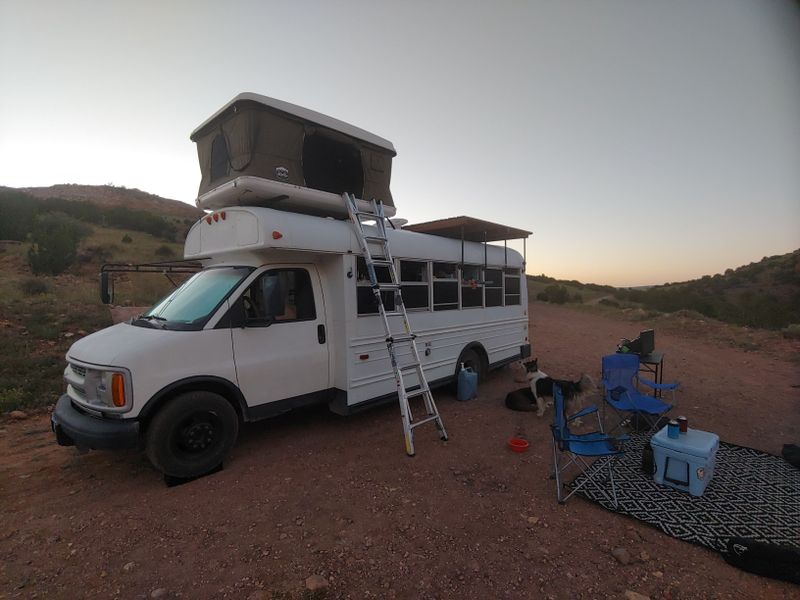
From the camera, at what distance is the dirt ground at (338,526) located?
2.62 metres

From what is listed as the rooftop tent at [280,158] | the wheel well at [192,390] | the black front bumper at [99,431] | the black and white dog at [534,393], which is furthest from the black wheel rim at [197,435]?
the black and white dog at [534,393]

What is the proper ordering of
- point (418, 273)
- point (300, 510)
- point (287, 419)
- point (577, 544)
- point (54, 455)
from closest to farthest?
point (577, 544) < point (300, 510) < point (54, 455) < point (287, 419) < point (418, 273)

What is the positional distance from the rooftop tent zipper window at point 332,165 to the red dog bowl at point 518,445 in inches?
157

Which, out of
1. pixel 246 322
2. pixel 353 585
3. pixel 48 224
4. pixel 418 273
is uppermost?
pixel 48 224

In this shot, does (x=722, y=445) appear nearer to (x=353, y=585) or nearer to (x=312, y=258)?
(x=353, y=585)

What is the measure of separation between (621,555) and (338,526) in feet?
7.12

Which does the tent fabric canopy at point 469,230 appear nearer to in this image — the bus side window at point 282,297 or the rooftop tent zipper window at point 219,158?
the bus side window at point 282,297

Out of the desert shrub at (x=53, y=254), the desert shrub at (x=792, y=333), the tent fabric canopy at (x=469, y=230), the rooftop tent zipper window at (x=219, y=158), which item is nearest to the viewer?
the rooftop tent zipper window at (x=219, y=158)

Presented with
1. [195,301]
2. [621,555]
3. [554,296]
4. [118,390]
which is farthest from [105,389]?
[554,296]

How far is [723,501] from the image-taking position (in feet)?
11.5

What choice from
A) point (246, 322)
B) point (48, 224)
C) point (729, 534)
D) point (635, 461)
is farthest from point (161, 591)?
point (48, 224)

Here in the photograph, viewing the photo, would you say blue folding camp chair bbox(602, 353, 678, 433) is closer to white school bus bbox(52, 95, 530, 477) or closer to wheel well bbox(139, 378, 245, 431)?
white school bus bbox(52, 95, 530, 477)

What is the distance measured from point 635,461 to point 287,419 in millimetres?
4442

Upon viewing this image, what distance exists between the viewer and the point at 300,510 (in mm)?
3459
